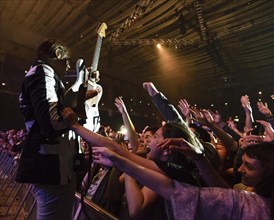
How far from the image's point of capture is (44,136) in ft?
5.61

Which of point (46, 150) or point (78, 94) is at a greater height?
point (78, 94)

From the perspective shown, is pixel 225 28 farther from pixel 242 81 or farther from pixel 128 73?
pixel 128 73

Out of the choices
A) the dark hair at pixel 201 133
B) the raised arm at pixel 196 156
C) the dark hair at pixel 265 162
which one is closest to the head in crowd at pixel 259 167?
the dark hair at pixel 265 162

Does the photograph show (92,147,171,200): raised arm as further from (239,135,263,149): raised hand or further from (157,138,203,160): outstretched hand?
(239,135,263,149): raised hand

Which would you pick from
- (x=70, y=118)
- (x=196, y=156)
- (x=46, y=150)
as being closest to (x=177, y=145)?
(x=196, y=156)

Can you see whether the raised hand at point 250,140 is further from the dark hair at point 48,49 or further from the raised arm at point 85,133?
the dark hair at point 48,49

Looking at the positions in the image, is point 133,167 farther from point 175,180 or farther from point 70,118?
point 70,118

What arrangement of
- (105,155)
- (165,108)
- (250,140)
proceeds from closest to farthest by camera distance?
1. (105,155)
2. (250,140)
3. (165,108)

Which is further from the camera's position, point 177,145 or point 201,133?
point 201,133

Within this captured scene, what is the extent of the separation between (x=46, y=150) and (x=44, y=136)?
0.09 m

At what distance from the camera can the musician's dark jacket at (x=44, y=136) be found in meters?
1.66

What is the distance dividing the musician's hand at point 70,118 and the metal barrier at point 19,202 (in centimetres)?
56

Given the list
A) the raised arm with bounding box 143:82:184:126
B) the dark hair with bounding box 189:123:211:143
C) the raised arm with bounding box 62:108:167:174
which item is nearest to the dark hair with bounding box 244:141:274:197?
the raised arm with bounding box 143:82:184:126

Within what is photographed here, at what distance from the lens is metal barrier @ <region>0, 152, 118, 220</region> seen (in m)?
2.21
